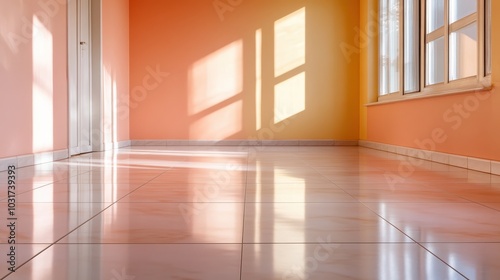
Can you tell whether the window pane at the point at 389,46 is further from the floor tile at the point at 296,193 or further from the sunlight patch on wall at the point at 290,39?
the floor tile at the point at 296,193

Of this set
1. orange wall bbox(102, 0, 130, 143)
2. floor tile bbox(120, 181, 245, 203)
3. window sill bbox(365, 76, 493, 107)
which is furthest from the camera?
orange wall bbox(102, 0, 130, 143)

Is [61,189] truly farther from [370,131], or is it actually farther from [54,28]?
[370,131]

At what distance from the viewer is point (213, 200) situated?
2.29 meters

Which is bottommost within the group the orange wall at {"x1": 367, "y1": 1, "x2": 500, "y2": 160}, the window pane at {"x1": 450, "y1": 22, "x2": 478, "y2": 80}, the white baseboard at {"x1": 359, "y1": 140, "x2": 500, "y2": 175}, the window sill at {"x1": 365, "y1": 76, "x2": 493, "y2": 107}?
the white baseboard at {"x1": 359, "y1": 140, "x2": 500, "y2": 175}

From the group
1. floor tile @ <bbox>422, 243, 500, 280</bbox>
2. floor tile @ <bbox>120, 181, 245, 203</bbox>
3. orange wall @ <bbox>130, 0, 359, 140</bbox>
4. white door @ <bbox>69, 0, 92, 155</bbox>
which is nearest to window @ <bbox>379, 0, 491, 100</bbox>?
orange wall @ <bbox>130, 0, 359, 140</bbox>

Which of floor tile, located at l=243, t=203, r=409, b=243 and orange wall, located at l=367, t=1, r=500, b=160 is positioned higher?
orange wall, located at l=367, t=1, r=500, b=160

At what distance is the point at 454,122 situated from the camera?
4262 millimetres

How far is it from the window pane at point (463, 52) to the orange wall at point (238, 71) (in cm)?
334

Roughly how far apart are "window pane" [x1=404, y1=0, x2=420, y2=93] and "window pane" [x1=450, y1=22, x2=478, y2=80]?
949mm

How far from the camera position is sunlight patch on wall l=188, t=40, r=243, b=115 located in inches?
310

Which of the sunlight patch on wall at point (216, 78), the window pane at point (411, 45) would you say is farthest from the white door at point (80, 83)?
the window pane at point (411, 45)

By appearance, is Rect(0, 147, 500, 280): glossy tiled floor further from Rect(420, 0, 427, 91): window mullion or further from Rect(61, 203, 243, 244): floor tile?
Rect(420, 0, 427, 91): window mullion

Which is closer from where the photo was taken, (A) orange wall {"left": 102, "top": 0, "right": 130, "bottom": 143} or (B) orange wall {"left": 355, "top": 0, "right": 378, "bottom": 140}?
(A) orange wall {"left": 102, "top": 0, "right": 130, "bottom": 143}

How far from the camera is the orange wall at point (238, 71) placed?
25.7 feet
